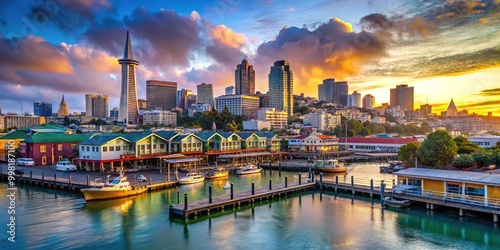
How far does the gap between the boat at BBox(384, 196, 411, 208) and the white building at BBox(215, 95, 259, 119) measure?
6045 inches

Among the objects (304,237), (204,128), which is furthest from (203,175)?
(204,128)

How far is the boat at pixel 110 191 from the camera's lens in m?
28.2

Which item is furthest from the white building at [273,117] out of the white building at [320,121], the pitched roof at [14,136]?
the pitched roof at [14,136]

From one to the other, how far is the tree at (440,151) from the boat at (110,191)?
100 feet

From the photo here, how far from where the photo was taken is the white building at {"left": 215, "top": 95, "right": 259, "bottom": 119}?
609 ft

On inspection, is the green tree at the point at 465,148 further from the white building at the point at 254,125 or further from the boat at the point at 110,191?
the white building at the point at 254,125

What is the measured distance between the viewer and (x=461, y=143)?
164ft

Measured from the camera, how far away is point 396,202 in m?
26.7

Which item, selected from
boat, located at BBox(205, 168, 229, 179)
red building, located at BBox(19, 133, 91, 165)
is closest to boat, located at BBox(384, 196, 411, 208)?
boat, located at BBox(205, 168, 229, 179)

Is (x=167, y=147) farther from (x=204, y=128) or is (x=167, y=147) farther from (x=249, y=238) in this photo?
(x=204, y=128)

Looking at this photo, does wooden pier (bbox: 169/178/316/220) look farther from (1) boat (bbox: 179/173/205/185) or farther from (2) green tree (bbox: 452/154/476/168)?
(2) green tree (bbox: 452/154/476/168)

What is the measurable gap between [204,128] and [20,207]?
256 feet

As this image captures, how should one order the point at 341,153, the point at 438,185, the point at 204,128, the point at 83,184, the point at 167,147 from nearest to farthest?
the point at 438,185 → the point at 83,184 → the point at 167,147 → the point at 341,153 → the point at 204,128

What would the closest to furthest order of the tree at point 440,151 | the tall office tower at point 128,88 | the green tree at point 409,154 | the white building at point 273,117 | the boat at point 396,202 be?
the boat at point 396,202 → the tree at point 440,151 → the green tree at point 409,154 → the white building at point 273,117 → the tall office tower at point 128,88
